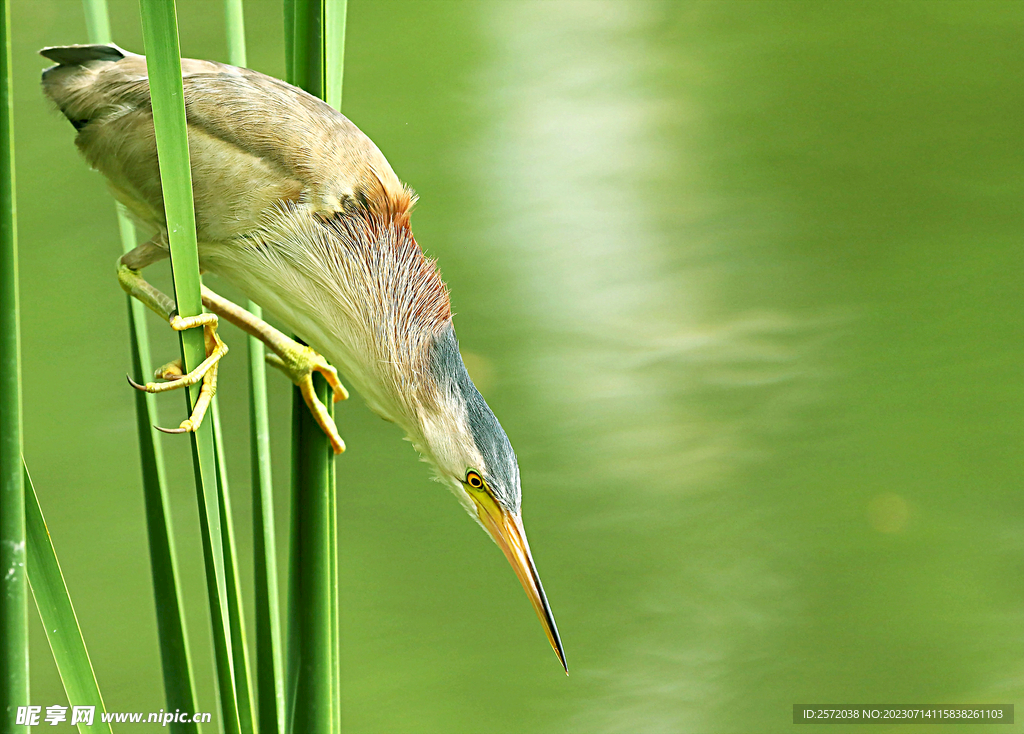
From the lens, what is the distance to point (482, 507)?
81 cm

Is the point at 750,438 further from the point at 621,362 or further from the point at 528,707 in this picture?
the point at 528,707

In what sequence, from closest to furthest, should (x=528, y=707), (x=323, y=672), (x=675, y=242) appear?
(x=323, y=672) → (x=528, y=707) → (x=675, y=242)

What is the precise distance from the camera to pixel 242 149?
78 cm

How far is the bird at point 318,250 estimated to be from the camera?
78 cm

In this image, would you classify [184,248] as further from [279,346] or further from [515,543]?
[515,543]

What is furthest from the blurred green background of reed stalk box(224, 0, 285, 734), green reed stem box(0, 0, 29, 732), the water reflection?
green reed stem box(0, 0, 29, 732)

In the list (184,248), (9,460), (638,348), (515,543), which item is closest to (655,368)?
(638,348)

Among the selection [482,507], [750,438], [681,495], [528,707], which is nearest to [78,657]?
[482,507]

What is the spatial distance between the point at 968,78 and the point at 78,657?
6.98 ft

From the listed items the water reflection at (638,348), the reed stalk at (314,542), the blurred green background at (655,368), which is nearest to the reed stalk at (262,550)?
the reed stalk at (314,542)

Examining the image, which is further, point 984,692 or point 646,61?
point 646,61

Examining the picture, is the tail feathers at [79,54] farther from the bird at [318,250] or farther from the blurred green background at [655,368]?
the blurred green background at [655,368]

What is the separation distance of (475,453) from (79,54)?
557mm

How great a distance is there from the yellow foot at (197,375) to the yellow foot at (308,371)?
0.19 ft
